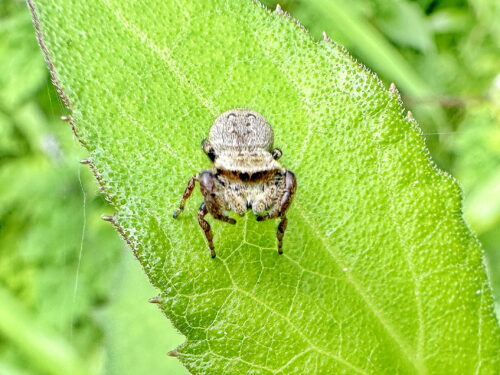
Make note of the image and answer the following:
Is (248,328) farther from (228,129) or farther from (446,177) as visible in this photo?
(446,177)

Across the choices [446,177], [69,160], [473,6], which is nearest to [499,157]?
[473,6]

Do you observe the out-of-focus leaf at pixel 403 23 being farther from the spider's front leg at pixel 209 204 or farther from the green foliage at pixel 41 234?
the spider's front leg at pixel 209 204

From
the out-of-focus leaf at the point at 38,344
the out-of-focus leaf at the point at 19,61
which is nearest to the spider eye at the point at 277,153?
the out-of-focus leaf at the point at 38,344

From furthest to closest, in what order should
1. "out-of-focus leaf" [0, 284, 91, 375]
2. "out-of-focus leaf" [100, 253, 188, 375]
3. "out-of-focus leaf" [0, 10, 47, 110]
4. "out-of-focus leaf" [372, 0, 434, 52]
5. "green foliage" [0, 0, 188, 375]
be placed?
"out-of-focus leaf" [372, 0, 434, 52]
"out-of-focus leaf" [0, 10, 47, 110]
"green foliage" [0, 0, 188, 375]
"out-of-focus leaf" [0, 284, 91, 375]
"out-of-focus leaf" [100, 253, 188, 375]

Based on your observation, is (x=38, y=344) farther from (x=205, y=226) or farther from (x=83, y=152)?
(x=205, y=226)

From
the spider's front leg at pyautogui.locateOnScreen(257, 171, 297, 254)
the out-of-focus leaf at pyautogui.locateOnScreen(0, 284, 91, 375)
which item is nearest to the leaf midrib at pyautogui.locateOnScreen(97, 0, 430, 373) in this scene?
the spider's front leg at pyautogui.locateOnScreen(257, 171, 297, 254)

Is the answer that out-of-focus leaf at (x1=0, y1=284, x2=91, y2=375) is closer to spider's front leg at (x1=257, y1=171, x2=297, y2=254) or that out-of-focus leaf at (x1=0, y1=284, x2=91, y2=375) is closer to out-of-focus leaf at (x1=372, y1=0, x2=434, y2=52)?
spider's front leg at (x1=257, y1=171, x2=297, y2=254)
